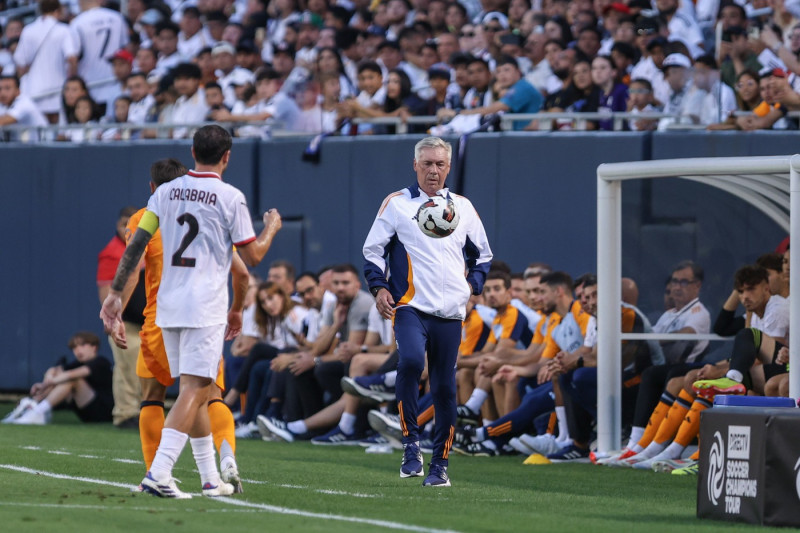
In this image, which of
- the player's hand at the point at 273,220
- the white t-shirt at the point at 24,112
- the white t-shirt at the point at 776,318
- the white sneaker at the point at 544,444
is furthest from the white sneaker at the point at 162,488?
the white t-shirt at the point at 24,112

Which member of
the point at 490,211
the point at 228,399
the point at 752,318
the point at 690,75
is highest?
the point at 690,75

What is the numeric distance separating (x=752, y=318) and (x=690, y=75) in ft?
13.5

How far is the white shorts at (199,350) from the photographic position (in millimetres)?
7914

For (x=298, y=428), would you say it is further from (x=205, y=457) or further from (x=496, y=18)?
(x=205, y=457)

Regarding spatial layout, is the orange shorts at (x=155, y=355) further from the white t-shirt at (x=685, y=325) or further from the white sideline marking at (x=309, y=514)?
the white t-shirt at (x=685, y=325)

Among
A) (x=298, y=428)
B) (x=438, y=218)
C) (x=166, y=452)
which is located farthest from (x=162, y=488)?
(x=298, y=428)

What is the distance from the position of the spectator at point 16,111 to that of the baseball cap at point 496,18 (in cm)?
616

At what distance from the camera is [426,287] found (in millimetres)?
9289

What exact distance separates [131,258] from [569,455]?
17.9 feet

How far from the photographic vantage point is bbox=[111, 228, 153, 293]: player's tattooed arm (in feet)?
26.3

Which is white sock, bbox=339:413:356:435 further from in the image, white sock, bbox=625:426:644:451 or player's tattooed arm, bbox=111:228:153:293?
player's tattooed arm, bbox=111:228:153:293

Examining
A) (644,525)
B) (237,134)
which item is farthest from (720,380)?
(237,134)

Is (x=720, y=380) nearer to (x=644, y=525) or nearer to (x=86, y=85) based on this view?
(x=644, y=525)

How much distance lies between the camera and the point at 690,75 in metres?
14.9
